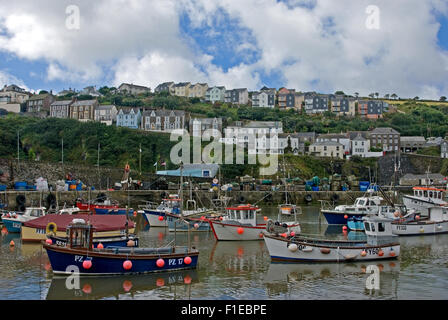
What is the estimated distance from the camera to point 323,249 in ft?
64.3

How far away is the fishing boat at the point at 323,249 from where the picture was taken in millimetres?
19531

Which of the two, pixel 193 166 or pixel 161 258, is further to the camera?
pixel 193 166

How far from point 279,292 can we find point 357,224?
17782 mm

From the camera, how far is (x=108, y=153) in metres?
68.6

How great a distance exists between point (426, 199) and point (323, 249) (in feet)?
56.4

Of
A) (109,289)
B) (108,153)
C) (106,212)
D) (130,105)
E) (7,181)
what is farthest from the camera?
(130,105)

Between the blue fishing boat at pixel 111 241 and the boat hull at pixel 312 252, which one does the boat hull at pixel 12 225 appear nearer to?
the blue fishing boat at pixel 111 241

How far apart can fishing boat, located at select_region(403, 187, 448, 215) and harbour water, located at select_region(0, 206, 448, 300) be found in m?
10.7

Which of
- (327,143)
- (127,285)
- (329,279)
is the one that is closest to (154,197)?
(127,285)

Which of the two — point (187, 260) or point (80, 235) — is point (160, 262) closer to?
point (187, 260)

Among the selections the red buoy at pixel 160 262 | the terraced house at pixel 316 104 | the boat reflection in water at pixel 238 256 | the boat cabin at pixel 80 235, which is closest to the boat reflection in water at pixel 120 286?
the red buoy at pixel 160 262
